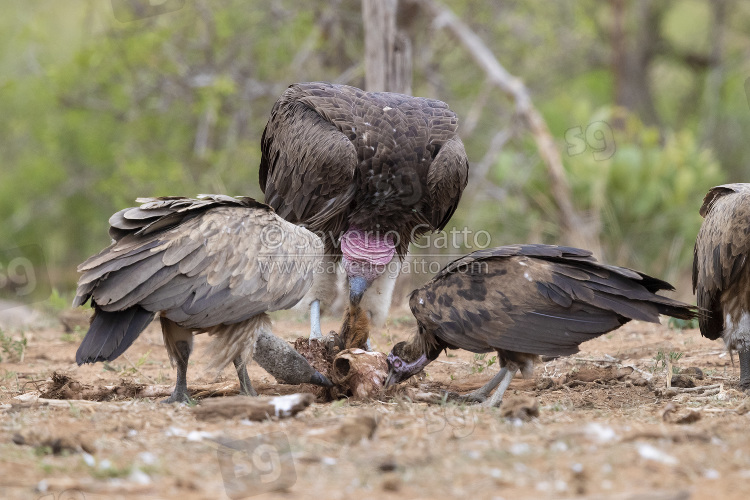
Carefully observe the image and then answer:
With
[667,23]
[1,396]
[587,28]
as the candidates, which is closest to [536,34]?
[587,28]

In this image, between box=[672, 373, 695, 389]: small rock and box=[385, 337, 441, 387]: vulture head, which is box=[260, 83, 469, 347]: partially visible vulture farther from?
box=[672, 373, 695, 389]: small rock

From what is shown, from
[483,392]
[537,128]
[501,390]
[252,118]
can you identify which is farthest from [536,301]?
[252,118]

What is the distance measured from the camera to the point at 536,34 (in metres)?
13.1

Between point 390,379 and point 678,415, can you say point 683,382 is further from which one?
point 390,379

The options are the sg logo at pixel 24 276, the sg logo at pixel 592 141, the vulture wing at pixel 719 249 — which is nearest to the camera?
the vulture wing at pixel 719 249

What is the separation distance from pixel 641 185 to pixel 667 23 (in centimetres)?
986

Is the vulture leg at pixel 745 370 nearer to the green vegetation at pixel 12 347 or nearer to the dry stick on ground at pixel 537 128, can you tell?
the dry stick on ground at pixel 537 128

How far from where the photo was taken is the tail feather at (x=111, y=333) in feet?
13.8

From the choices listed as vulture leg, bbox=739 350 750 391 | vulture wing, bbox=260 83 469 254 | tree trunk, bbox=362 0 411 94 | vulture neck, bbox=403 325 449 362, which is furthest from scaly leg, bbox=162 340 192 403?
tree trunk, bbox=362 0 411 94

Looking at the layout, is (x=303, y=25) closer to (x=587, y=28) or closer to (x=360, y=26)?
(x=360, y=26)

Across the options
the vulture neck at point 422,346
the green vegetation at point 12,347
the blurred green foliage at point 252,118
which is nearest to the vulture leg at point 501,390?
the vulture neck at point 422,346

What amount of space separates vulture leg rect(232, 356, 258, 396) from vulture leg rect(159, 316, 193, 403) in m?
0.29

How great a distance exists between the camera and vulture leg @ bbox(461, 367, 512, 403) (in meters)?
4.94

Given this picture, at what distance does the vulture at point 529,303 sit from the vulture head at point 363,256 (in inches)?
55.2
